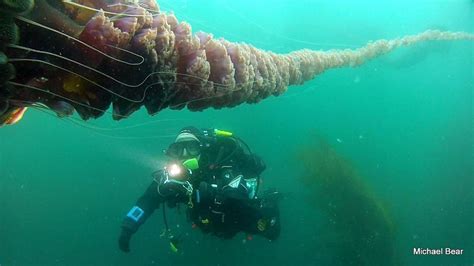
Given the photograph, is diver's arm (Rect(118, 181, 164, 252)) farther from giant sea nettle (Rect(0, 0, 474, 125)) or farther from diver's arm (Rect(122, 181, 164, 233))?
giant sea nettle (Rect(0, 0, 474, 125))

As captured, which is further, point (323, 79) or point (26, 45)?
point (323, 79)

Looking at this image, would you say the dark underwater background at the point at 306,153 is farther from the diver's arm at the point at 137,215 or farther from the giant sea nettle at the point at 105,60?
the giant sea nettle at the point at 105,60

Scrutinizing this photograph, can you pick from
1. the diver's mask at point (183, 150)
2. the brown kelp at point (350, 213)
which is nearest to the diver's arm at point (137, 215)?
the diver's mask at point (183, 150)

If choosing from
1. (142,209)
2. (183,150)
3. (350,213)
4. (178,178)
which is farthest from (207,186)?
(350,213)

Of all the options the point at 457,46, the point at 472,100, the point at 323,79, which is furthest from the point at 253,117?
the point at 457,46

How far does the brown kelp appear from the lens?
1273cm

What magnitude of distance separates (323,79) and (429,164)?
10.9 m

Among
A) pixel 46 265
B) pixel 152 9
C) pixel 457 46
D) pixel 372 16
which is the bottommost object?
pixel 46 265

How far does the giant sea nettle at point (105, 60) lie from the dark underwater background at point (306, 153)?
11.2 meters

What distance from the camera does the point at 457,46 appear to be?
30.1m

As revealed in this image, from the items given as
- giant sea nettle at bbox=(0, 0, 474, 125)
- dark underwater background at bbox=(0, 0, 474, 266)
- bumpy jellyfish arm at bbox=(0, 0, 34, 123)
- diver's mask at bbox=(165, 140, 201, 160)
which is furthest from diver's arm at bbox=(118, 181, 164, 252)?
dark underwater background at bbox=(0, 0, 474, 266)

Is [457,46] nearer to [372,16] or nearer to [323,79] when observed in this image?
[372,16]

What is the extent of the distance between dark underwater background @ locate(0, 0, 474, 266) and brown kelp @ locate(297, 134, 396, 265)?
89mm

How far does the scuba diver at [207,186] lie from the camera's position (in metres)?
6.81
